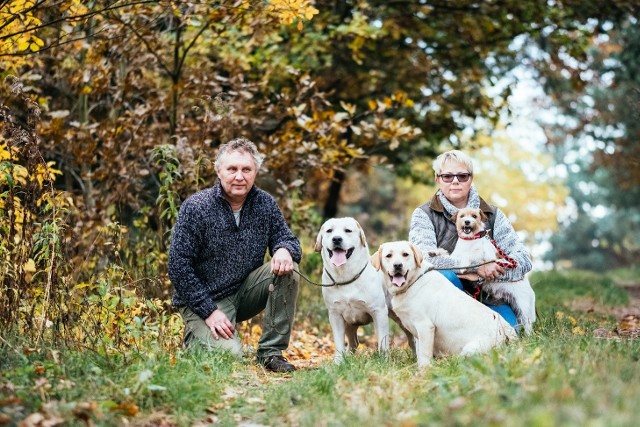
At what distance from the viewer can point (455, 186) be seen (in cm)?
525

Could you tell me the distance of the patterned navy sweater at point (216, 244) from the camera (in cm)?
491

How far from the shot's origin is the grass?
2.67 metres

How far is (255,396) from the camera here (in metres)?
3.95

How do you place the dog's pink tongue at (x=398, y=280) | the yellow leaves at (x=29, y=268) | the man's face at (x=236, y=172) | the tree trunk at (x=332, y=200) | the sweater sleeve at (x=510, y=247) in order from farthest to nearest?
the tree trunk at (x=332, y=200)
the sweater sleeve at (x=510, y=247)
the man's face at (x=236, y=172)
the dog's pink tongue at (x=398, y=280)
the yellow leaves at (x=29, y=268)

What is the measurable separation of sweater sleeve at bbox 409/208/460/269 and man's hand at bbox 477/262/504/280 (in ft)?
0.59

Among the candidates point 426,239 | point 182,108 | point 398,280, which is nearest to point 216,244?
point 398,280

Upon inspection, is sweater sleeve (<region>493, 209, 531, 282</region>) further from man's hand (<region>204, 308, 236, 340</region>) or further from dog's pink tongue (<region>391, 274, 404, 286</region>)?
man's hand (<region>204, 308, 236, 340</region>)

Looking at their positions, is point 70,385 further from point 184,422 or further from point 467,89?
point 467,89

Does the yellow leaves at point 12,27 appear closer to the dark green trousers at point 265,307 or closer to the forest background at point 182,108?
the forest background at point 182,108

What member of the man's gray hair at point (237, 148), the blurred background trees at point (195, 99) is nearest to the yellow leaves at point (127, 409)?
the blurred background trees at point (195, 99)

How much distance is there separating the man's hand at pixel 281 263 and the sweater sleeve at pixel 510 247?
160 centimetres

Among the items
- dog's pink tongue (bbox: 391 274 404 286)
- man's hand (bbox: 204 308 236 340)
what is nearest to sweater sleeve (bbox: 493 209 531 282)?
dog's pink tongue (bbox: 391 274 404 286)

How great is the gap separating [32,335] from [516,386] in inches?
111

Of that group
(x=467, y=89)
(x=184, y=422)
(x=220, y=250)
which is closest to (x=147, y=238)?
(x=220, y=250)
